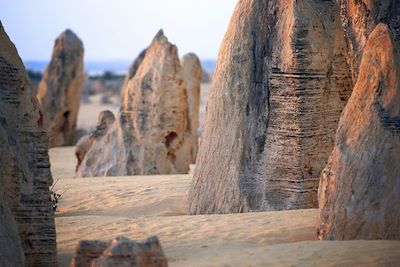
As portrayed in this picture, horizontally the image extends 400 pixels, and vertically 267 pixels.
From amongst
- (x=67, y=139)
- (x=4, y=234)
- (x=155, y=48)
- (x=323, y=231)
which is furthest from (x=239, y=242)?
(x=67, y=139)

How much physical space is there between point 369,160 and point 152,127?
30.1 ft

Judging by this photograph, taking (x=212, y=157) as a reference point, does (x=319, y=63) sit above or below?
above

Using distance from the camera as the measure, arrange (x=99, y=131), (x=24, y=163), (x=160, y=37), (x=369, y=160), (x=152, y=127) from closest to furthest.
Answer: (x=24, y=163) < (x=369, y=160) < (x=152, y=127) < (x=160, y=37) < (x=99, y=131)

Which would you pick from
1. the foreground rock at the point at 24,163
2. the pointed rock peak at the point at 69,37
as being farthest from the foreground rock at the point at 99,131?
the foreground rock at the point at 24,163

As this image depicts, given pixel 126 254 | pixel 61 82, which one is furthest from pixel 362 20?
pixel 61 82

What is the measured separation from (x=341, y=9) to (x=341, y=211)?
3212 millimetres

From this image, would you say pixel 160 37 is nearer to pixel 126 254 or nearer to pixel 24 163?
pixel 24 163

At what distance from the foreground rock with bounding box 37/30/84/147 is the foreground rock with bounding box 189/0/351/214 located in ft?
51.5

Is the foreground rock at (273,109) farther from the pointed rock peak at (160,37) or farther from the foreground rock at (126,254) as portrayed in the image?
the pointed rock peak at (160,37)

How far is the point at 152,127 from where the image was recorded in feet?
59.3

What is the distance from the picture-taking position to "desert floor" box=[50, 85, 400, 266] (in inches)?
329

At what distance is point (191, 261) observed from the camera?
869cm

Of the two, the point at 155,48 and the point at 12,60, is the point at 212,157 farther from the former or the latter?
the point at 155,48

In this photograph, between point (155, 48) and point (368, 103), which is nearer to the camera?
point (368, 103)
